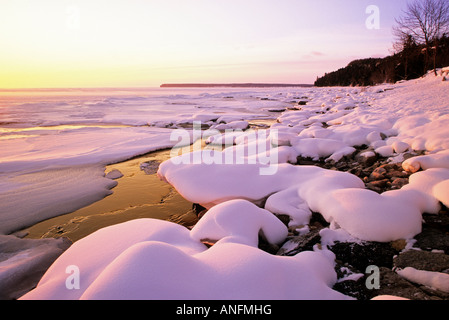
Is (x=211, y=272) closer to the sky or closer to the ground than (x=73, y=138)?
closer to the ground

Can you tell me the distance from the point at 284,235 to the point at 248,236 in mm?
525

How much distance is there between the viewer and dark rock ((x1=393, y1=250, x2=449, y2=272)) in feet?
6.46

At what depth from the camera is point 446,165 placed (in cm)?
346

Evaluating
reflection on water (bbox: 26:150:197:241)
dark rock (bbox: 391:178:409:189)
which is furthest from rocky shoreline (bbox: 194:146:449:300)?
reflection on water (bbox: 26:150:197:241)

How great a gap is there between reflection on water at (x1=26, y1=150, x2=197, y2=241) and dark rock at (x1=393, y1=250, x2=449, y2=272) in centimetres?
253

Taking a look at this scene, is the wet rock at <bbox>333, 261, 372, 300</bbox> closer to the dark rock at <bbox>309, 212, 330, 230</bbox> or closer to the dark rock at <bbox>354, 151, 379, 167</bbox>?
the dark rock at <bbox>309, 212, 330, 230</bbox>

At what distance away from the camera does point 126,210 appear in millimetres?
4000

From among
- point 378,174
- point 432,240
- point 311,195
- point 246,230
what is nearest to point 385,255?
point 432,240

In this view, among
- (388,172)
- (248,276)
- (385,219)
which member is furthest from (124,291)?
(388,172)

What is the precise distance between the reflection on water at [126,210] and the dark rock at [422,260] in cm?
253

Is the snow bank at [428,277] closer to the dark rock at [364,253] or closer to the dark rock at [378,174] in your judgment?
the dark rock at [364,253]

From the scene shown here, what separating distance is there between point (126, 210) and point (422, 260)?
3851 mm

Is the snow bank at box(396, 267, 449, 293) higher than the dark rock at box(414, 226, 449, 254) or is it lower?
lower
